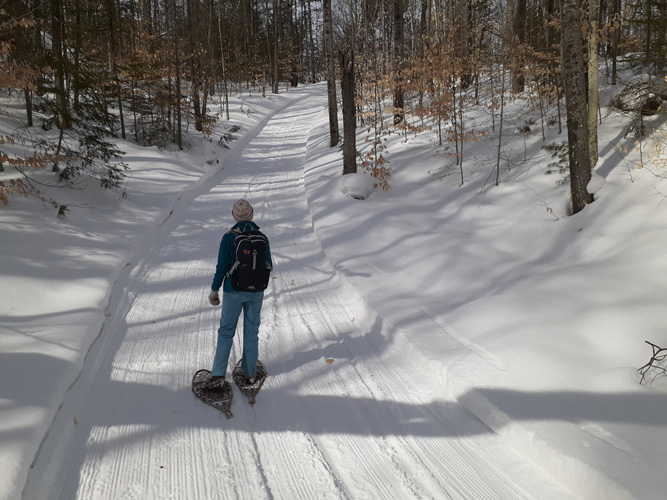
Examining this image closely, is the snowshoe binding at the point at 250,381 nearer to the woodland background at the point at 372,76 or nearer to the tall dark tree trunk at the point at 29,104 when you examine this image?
the woodland background at the point at 372,76

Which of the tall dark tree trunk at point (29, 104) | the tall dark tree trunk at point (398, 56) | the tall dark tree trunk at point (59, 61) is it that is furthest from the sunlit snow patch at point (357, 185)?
the tall dark tree trunk at point (29, 104)

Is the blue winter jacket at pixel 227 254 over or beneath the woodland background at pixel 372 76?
beneath

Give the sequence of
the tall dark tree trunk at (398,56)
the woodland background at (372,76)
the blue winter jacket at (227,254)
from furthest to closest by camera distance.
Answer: the tall dark tree trunk at (398,56) → the woodland background at (372,76) → the blue winter jacket at (227,254)

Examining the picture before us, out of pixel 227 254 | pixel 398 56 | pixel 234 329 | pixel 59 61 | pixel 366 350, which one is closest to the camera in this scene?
pixel 227 254

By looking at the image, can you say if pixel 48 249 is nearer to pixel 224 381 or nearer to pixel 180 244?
pixel 180 244

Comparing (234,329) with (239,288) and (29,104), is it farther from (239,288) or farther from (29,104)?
(29,104)

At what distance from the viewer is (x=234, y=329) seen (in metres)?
4.41

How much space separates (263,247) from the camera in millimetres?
4270

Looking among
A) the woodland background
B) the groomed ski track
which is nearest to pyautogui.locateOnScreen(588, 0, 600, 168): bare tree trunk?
the woodland background

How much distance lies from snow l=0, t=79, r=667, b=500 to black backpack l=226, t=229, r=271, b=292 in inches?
44.8

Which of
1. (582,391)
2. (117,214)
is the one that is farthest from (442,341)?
(117,214)

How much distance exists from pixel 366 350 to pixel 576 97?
5.78 metres

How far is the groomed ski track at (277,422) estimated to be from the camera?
318 cm

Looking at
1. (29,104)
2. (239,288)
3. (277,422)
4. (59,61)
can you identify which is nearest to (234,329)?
(239,288)
